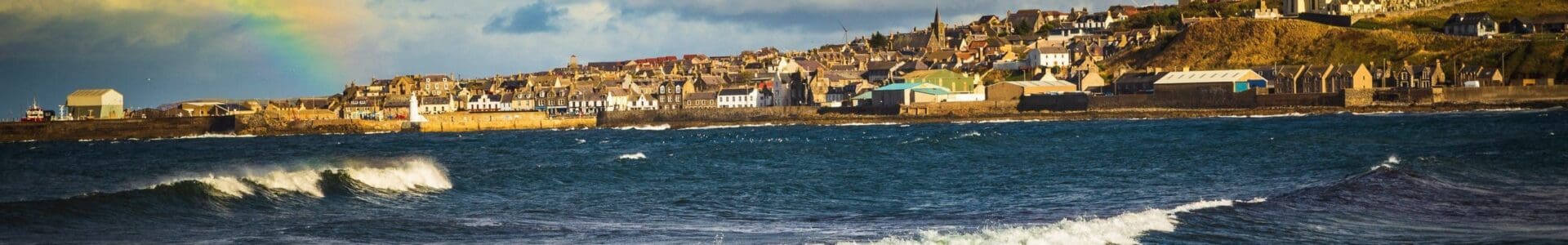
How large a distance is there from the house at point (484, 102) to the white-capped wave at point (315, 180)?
90811 millimetres

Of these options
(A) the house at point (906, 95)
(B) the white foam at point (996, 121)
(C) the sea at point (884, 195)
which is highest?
(A) the house at point (906, 95)

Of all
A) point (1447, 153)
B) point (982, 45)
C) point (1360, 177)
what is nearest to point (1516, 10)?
point (982, 45)

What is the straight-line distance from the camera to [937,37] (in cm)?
15025

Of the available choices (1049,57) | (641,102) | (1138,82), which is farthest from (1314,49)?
(641,102)

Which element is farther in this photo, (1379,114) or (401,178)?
(1379,114)

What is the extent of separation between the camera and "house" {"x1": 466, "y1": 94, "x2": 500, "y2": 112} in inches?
4899

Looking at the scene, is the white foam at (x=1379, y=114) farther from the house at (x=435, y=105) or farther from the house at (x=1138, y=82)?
the house at (x=435, y=105)

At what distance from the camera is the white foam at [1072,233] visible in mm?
16828

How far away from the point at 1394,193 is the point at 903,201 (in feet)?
25.3

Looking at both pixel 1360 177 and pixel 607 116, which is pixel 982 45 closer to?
pixel 607 116

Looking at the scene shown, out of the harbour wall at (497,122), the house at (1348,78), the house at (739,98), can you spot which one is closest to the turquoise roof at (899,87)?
the house at (739,98)

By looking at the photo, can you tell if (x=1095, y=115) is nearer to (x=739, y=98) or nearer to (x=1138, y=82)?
(x=1138, y=82)

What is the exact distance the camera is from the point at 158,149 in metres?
65.9

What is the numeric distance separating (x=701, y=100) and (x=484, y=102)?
22926 mm
